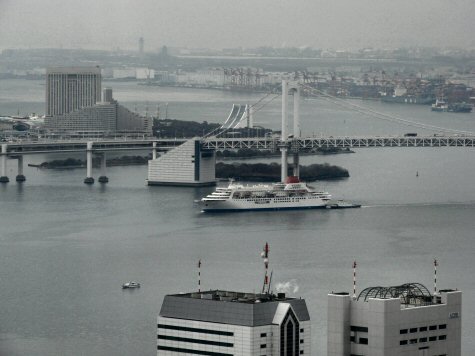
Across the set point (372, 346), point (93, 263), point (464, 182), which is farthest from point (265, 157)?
point (372, 346)

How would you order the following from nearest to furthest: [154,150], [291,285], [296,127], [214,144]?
[291,285] < [214,144] < [296,127] < [154,150]

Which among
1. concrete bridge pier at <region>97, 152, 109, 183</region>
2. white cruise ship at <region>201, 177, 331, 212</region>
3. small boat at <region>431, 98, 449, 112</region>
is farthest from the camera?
small boat at <region>431, 98, 449, 112</region>

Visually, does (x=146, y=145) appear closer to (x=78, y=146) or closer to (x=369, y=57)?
(x=78, y=146)

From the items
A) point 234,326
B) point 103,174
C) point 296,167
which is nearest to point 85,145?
point 103,174

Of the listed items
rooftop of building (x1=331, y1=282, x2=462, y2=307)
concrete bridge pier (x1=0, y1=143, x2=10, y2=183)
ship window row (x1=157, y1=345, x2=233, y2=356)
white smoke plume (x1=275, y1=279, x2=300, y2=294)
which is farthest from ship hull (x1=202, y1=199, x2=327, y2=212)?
ship window row (x1=157, y1=345, x2=233, y2=356)

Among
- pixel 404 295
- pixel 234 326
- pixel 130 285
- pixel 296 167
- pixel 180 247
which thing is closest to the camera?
pixel 234 326

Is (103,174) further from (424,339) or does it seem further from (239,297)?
(424,339)

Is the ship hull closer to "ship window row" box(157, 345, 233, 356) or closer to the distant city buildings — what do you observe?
the distant city buildings
